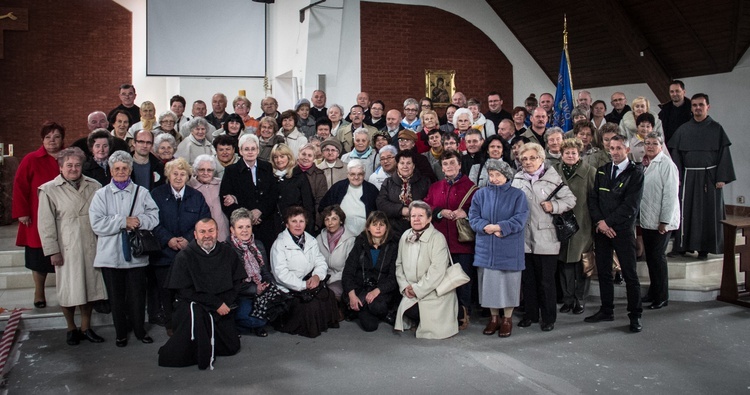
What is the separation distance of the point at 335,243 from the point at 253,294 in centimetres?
87

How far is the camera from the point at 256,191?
529 cm

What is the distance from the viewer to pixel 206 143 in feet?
19.9

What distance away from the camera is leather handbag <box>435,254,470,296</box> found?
192 inches

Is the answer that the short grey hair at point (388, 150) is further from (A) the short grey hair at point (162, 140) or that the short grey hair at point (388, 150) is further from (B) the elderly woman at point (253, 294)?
(A) the short grey hair at point (162, 140)

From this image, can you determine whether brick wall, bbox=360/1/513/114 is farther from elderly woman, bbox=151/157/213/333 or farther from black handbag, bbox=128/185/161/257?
black handbag, bbox=128/185/161/257

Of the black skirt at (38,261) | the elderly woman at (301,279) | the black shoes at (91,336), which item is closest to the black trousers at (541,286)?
the elderly woman at (301,279)

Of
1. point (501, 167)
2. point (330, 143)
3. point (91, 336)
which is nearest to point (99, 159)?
point (91, 336)

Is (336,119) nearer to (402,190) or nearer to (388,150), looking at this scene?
(388,150)

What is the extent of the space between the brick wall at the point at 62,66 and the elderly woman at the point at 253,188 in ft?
26.3

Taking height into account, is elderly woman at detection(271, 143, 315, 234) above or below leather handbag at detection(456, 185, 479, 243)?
above

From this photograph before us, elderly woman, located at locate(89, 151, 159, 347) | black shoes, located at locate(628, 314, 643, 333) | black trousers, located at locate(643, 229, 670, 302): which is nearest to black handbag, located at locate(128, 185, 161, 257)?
elderly woman, located at locate(89, 151, 159, 347)

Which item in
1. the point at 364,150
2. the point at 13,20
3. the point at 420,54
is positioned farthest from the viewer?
the point at 13,20

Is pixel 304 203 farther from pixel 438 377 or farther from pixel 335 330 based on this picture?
pixel 438 377

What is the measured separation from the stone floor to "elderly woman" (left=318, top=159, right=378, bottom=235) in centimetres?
91
